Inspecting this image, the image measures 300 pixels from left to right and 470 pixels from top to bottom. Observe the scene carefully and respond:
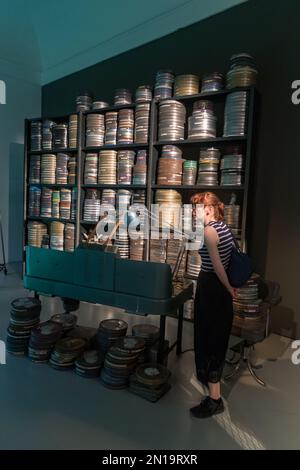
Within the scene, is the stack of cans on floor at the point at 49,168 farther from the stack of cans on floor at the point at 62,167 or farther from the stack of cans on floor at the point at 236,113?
the stack of cans on floor at the point at 236,113

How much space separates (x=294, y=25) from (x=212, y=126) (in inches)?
43.6

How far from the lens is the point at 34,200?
4695 millimetres

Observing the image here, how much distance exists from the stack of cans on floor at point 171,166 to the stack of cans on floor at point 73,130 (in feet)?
4.34

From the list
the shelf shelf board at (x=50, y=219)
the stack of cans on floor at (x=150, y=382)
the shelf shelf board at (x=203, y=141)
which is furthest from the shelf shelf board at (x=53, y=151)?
the stack of cans on floor at (x=150, y=382)

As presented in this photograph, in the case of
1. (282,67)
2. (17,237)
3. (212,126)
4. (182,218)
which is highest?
(282,67)

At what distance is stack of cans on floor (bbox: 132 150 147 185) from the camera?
369 centimetres

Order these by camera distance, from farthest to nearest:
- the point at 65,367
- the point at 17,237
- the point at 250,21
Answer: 1. the point at 17,237
2. the point at 250,21
3. the point at 65,367

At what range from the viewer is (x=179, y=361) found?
8.69ft

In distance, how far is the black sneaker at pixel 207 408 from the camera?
6.41 feet

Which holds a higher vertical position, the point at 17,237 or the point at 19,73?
the point at 19,73

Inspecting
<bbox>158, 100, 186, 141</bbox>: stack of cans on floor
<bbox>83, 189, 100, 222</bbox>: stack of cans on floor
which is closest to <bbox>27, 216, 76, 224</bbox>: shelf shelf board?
<bbox>83, 189, 100, 222</bbox>: stack of cans on floor

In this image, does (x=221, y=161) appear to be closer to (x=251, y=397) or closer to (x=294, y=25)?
(x=294, y=25)

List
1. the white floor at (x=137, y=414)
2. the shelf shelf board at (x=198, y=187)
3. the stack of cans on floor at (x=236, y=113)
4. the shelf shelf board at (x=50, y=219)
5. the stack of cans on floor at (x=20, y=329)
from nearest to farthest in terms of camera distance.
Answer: the white floor at (x=137, y=414)
the stack of cans on floor at (x=20, y=329)
the stack of cans on floor at (x=236, y=113)
the shelf shelf board at (x=198, y=187)
the shelf shelf board at (x=50, y=219)

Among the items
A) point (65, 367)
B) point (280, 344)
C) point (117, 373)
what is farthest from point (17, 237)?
point (280, 344)
